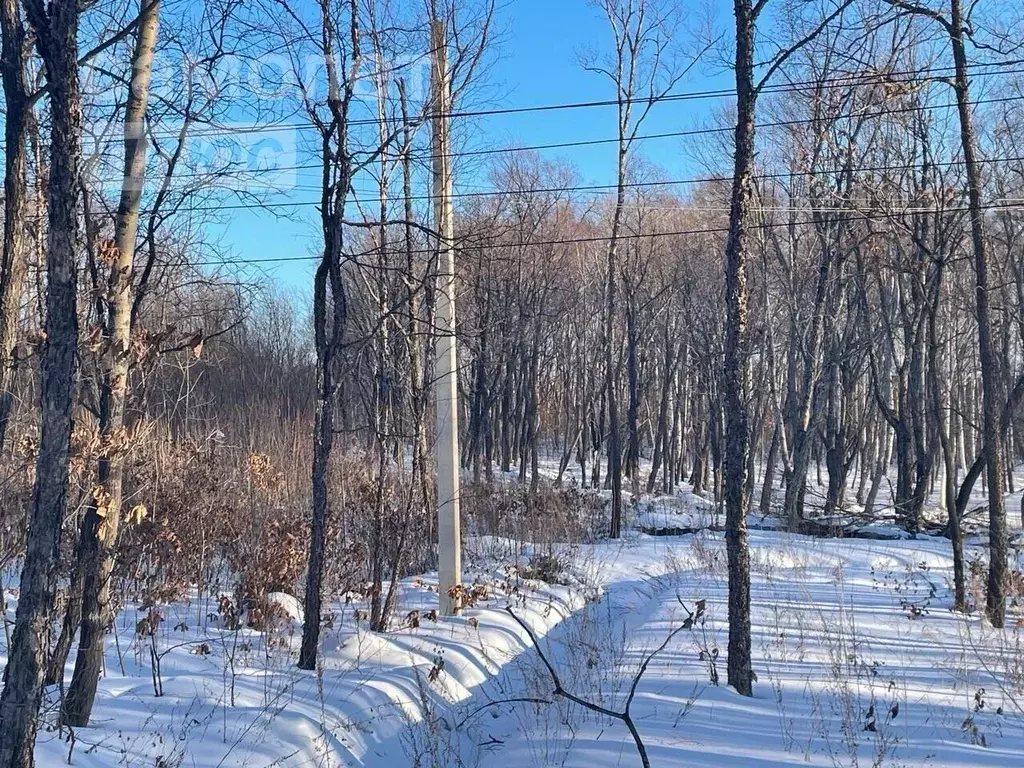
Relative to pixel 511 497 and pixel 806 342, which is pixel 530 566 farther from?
pixel 806 342

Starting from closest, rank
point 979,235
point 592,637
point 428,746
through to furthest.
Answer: point 428,746 < point 592,637 < point 979,235

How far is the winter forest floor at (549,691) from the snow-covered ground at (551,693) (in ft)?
0.06

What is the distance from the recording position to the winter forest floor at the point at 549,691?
15.4ft

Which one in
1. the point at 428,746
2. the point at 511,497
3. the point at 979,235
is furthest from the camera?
the point at 511,497

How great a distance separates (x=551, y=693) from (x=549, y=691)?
1.41 ft

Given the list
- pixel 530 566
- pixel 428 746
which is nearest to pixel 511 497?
pixel 530 566

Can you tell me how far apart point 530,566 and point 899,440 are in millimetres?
13881

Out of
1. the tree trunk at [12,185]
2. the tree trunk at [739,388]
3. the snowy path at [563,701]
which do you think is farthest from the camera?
the tree trunk at [739,388]

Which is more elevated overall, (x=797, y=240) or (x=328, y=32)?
(x=797, y=240)

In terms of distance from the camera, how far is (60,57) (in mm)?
3488

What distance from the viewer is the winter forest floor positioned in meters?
4.71

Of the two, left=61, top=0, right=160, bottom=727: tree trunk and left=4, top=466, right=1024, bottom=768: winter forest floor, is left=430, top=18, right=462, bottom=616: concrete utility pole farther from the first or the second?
left=61, top=0, right=160, bottom=727: tree trunk

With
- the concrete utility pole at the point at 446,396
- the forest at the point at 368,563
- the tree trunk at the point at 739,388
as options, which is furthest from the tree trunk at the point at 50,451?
the concrete utility pole at the point at 446,396

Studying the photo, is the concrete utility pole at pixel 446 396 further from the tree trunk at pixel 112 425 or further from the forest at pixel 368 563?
the tree trunk at pixel 112 425
